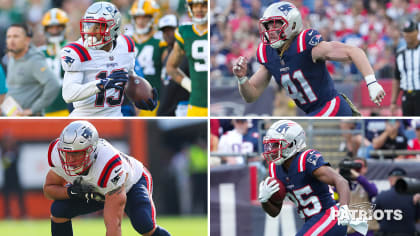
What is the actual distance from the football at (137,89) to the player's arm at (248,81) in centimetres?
80

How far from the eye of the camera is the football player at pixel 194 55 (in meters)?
6.68

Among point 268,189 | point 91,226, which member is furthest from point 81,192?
point 91,226

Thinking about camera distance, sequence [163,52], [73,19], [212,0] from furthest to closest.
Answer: [212,0]
[73,19]
[163,52]

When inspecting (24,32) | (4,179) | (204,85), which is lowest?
(4,179)

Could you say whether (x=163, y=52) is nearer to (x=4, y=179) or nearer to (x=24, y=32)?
(x=24, y=32)

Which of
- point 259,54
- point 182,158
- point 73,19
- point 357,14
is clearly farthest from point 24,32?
point 357,14

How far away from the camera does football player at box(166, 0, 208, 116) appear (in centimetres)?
668

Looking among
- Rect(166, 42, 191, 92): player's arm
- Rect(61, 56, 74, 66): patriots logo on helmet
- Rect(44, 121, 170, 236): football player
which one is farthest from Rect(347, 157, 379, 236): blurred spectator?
Rect(61, 56, 74, 66): patriots logo on helmet

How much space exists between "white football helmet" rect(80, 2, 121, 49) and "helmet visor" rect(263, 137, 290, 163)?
1.50 m

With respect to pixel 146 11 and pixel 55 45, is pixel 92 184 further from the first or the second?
pixel 55 45

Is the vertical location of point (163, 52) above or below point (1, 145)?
above

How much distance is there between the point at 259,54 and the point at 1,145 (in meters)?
10.1

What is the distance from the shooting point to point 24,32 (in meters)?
7.61

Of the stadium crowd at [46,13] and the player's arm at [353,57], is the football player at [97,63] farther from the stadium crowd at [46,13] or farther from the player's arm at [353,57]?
the stadium crowd at [46,13]
